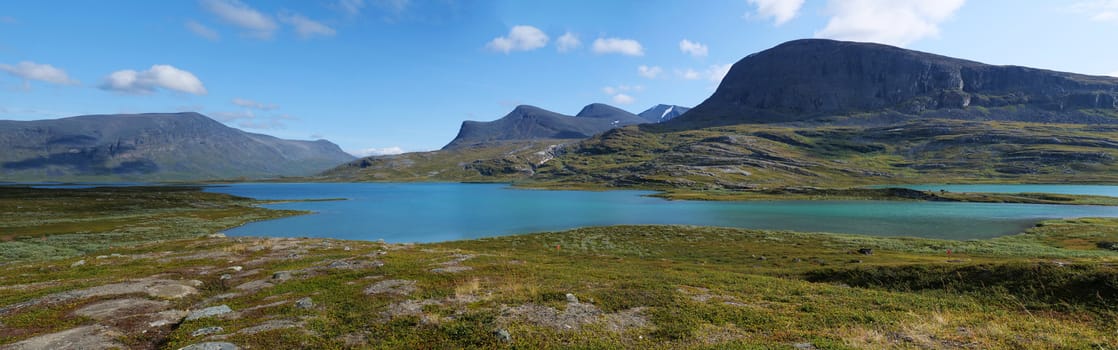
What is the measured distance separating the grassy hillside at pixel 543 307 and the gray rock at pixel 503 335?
0.09 meters

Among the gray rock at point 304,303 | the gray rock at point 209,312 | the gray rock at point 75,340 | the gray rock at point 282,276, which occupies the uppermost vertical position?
the gray rock at point 75,340

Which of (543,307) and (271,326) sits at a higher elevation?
(271,326)

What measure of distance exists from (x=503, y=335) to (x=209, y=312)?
51.0ft

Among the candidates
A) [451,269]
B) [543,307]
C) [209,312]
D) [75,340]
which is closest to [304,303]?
[209,312]

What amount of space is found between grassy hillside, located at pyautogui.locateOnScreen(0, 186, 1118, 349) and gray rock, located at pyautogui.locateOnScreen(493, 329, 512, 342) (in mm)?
88

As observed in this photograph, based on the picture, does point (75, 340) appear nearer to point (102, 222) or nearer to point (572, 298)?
point (572, 298)

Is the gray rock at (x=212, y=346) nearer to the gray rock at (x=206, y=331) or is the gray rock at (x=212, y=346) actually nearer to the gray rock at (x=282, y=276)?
the gray rock at (x=206, y=331)

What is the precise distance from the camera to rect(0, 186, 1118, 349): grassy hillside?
1714cm

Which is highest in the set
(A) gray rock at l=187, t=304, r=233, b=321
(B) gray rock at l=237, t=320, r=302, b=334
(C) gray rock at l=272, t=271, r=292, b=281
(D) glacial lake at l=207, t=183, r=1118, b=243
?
(B) gray rock at l=237, t=320, r=302, b=334

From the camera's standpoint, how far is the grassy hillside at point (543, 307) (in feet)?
56.2

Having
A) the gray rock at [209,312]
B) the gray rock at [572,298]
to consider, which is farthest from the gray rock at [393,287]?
the gray rock at [572,298]

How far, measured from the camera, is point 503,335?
17.3 metres

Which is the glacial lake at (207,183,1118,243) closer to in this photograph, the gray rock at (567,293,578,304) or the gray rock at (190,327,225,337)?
the gray rock at (190,327,225,337)

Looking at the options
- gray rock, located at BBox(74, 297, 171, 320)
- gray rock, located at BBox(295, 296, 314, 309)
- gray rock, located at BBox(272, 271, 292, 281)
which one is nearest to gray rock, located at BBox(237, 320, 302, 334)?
gray rock, located at BBox(295, 296, 314, 309)
